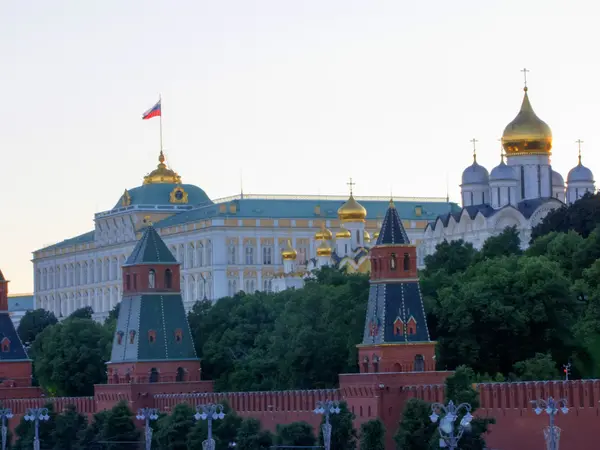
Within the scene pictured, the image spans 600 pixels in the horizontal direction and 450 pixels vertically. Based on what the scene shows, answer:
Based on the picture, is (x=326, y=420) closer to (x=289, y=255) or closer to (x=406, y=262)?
(x=406, y=262)

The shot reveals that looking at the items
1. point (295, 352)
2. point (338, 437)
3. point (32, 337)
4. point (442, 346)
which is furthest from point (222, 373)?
point (32, 337)

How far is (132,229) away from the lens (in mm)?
185000

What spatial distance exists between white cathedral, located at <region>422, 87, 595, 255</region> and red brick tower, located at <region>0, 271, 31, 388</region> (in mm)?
34249

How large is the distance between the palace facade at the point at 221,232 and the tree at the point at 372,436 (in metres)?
79.6

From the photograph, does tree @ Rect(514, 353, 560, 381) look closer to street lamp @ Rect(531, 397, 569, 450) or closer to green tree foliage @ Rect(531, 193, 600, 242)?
street lamp @ Rect(531, 397, 569, 450)

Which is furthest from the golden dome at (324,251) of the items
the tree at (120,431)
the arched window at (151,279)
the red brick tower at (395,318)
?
the red brick tower at (395,318)

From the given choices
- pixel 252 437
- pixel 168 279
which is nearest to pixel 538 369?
A: pixel 252 437

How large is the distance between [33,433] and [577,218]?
3015 cm

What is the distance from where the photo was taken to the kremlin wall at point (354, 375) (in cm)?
8050

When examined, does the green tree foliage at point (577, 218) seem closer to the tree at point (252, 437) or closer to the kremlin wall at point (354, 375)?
the kremlin wall at point (354, 375)

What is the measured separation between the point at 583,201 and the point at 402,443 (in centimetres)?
3957

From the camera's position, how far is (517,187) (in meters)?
143

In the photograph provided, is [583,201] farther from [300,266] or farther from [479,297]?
[300,266]

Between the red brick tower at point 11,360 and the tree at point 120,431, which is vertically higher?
the red brick tower at point 11,360
